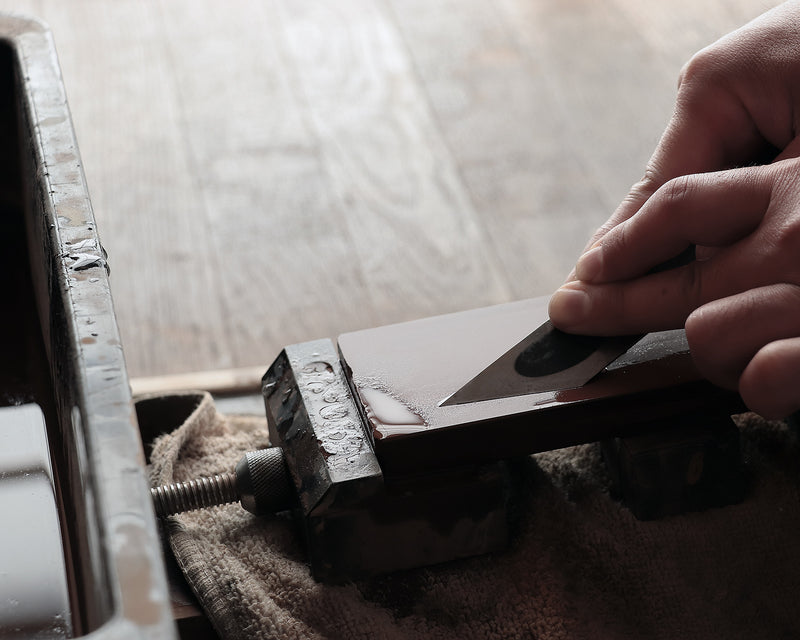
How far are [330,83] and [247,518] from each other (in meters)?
0.99

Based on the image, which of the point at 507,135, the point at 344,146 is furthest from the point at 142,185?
the point at 507,135

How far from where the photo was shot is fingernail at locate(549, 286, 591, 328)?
0.61m

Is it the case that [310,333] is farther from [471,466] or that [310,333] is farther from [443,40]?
[443,40]

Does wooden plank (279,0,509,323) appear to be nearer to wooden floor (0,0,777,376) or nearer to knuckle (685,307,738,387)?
wooden floor (0,0,777,376)

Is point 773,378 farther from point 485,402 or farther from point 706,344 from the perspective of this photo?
point 485,402

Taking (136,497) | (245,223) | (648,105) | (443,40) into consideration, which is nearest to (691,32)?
(648,105)

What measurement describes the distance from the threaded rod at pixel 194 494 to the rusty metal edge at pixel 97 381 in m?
0.10

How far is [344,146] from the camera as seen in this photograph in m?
1.37

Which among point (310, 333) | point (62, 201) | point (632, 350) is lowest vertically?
point (310, 333)

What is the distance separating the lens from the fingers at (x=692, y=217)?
580 millimetres

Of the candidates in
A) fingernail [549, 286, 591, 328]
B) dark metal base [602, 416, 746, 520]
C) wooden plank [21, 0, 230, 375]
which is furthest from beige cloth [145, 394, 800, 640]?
wooden plank [21, 0, 230, 375]

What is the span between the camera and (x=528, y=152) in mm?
1347

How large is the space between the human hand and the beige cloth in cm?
11

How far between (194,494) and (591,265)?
0.29m
